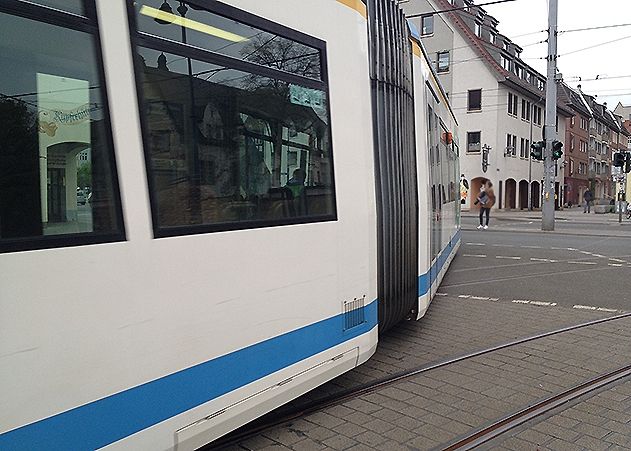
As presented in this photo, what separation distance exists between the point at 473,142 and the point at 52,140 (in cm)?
4326

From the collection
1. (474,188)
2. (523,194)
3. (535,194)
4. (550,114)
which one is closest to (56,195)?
(550,114)

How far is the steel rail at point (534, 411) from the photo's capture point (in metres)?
3.96

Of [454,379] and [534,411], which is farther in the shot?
[454,379]

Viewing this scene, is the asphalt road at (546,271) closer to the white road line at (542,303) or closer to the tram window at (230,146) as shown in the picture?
the white road line at (542,303)

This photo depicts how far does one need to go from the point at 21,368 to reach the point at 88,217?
0.66m

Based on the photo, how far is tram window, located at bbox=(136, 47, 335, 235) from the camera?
288cm

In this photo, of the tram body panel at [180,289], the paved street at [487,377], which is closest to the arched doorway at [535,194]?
the paved street at [487,377]

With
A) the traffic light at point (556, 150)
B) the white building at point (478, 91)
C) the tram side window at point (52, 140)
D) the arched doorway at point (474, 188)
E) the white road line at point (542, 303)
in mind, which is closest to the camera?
the tram side window at point (52, 140)

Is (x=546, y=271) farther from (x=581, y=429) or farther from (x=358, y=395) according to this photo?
(x=358, y=395)

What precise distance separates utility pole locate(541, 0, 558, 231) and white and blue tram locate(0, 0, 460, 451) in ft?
68.4

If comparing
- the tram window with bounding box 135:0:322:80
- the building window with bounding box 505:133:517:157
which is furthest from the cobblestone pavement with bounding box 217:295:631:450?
the building window with bounding box 505:133:517:157

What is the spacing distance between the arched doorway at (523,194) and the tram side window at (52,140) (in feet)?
157

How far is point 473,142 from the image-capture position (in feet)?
143

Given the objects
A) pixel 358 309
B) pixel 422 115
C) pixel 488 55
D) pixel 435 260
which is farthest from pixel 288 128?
pixel 488 55
